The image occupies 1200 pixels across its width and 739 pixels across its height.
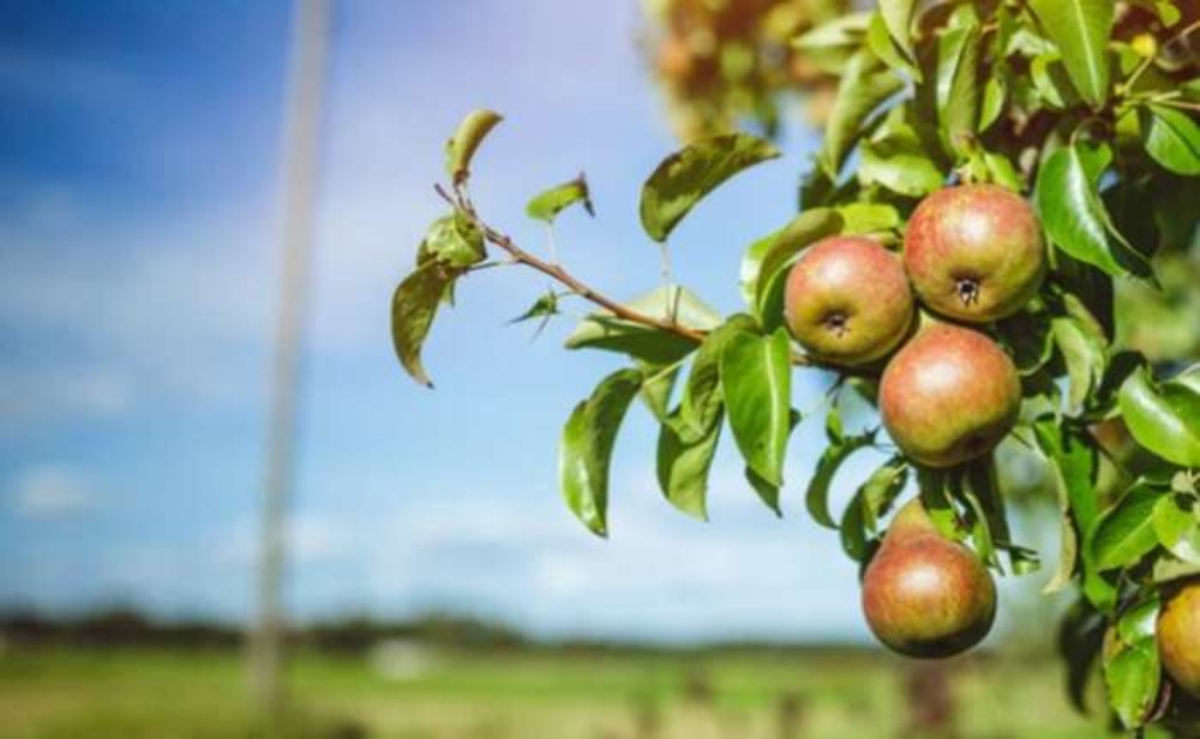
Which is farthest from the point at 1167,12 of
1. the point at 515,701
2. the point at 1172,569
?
the point at 515,701

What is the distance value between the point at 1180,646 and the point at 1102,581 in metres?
0.11

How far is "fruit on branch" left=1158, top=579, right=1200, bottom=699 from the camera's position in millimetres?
1213

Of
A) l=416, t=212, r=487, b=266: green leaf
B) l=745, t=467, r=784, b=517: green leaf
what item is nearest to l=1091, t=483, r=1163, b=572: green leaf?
l=745, t=467, r=784, b=517: green leaf

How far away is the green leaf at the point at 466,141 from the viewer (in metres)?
1.30

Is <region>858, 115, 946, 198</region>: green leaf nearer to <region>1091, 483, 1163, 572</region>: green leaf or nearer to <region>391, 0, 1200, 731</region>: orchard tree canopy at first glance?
<region>391, 0, 1200, 731</region>: orchard tree canopy

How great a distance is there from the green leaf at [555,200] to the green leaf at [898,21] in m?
0.38

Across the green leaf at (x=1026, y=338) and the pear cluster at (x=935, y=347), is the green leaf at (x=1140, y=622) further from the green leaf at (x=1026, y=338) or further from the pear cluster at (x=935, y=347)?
the green leaf at (x=1026, y=338)

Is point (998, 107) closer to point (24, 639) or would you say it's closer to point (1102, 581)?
point (1102, 581)

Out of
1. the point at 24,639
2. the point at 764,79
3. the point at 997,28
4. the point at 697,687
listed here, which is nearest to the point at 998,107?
the point at 997,28

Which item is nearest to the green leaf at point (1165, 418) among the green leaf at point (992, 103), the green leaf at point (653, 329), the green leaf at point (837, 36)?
the green leaf at point (992, 103)

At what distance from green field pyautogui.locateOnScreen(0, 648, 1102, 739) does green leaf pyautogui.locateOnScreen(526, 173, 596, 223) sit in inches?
87.4

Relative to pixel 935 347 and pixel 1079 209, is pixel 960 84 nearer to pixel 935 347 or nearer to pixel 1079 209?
pixel 1079 209

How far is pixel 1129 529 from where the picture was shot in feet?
4.14

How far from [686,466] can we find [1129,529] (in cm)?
47
